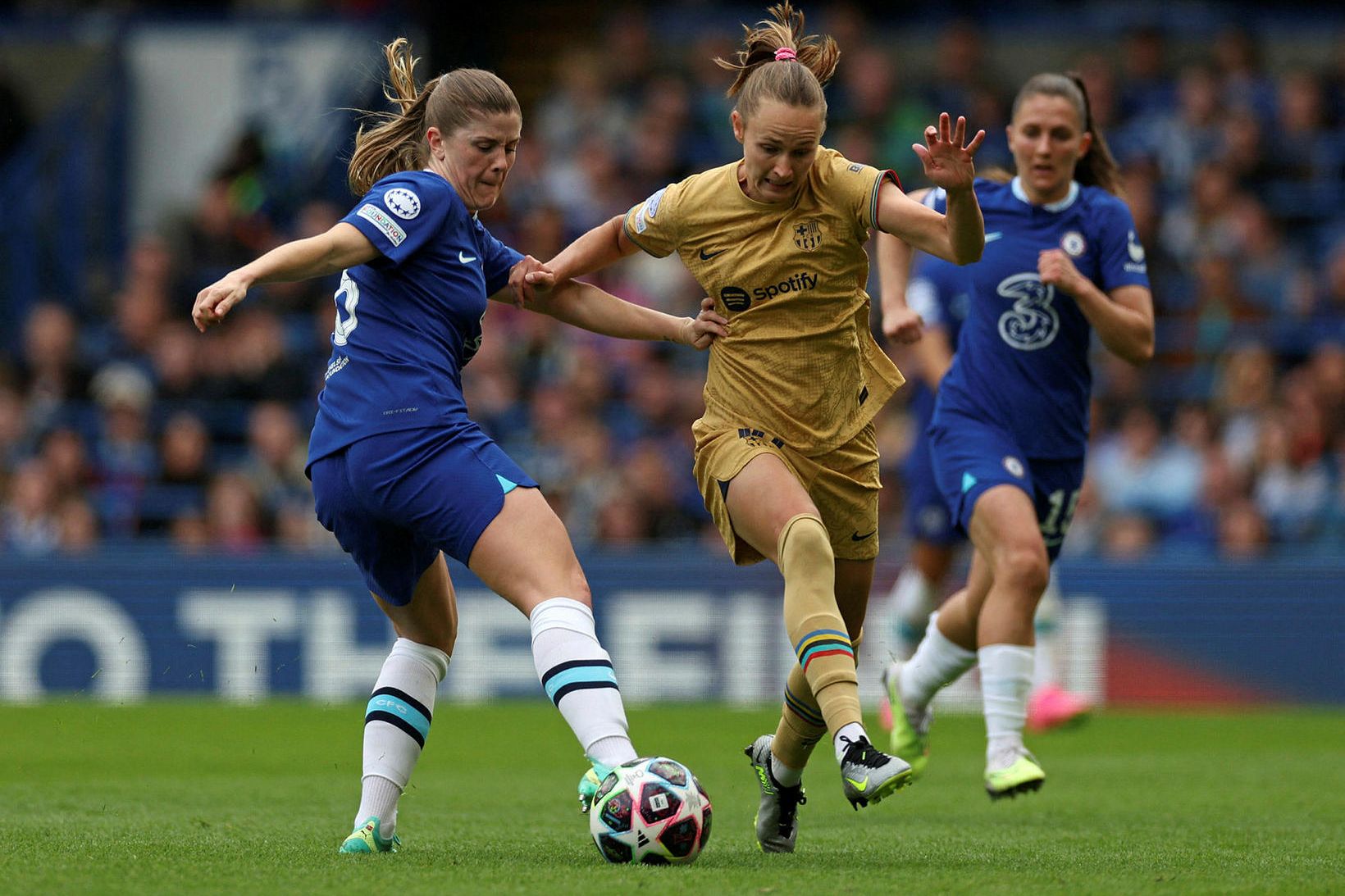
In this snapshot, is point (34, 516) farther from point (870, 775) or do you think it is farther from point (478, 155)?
point (870, 775)

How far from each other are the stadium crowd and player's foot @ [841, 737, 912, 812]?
8.10 metres

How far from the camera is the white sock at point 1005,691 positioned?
656 centimetres

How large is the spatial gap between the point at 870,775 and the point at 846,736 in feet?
0.65

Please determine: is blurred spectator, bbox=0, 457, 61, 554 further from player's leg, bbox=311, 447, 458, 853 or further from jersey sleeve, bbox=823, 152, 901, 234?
jersey sleeve, bbox=823, 152, 901, 234

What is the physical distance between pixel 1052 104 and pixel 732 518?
2.44 meters

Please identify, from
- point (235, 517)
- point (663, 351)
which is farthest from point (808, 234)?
point (663, 351)

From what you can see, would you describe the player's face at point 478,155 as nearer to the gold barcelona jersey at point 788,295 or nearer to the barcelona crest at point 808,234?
the gold barcelona jersey at point 788,295

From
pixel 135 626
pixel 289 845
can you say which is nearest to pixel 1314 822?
pixel 289 845

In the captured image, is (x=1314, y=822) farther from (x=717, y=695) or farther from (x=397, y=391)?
(x=717, y=695)

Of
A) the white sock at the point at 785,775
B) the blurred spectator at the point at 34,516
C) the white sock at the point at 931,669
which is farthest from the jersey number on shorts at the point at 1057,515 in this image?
the blurred spectator at the point at 34,516

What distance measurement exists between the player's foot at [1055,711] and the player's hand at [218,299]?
622 cm

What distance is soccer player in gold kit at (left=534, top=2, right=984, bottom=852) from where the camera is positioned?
17.6 ft

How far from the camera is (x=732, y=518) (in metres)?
5.67

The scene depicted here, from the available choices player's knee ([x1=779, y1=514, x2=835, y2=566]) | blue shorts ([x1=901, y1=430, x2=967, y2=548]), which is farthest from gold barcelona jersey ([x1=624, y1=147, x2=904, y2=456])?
blue shorts ([x1=901, y1=430, x2=967, y2=548])
